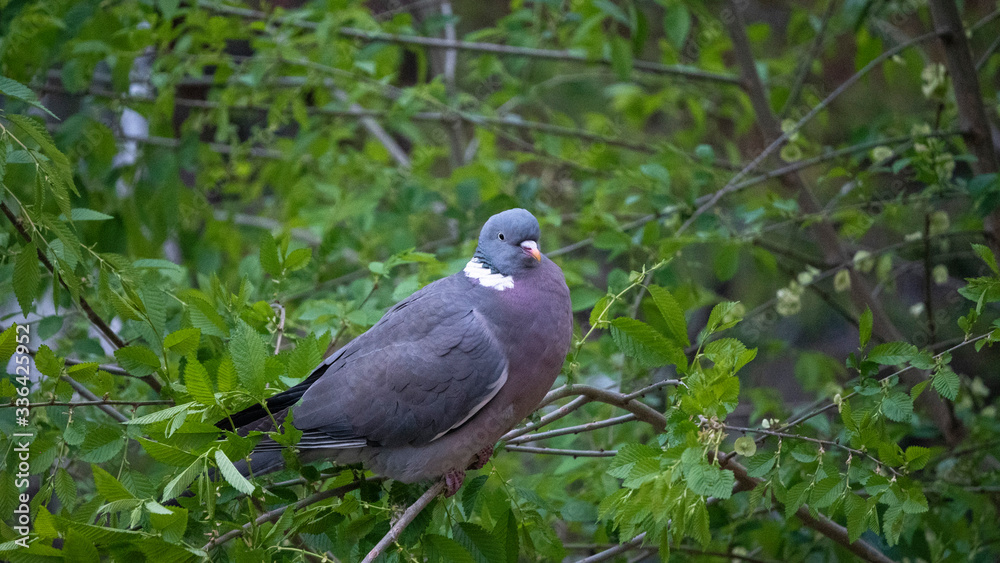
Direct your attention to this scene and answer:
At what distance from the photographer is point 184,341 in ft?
5.59

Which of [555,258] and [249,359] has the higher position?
[249,359]

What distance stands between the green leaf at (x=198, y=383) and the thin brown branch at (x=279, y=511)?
277mm

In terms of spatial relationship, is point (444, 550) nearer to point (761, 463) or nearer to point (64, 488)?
point (761, 463)

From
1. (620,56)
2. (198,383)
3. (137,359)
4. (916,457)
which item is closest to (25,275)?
(137,359)

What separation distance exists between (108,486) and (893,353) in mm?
1713

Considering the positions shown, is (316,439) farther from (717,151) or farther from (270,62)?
(717,151)

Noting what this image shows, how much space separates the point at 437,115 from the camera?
3979 millimetres

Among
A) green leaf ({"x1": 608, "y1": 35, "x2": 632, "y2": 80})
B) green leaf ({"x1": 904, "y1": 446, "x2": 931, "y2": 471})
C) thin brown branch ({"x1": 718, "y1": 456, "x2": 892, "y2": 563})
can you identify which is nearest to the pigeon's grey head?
thin brown branch ({"x1": 718, "y1": 456, "x2": 892, "y2": 563})

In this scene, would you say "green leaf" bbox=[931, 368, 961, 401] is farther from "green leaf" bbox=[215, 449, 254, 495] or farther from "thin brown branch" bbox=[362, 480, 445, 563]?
"green leaf" bbox=[215, 449, 254, 495]

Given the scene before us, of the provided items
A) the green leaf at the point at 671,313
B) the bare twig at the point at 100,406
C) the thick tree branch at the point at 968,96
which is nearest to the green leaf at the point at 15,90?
the bare twig at the point at 100,406

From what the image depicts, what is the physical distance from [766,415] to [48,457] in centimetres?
255

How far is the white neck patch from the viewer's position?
198cm

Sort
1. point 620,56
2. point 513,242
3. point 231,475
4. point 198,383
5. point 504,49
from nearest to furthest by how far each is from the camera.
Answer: point 231,475 < point 198,383 < point 513,242 < point 620,56 < point 504,49

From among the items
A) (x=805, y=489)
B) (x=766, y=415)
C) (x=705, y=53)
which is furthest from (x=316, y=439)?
(x=705, y=53)
